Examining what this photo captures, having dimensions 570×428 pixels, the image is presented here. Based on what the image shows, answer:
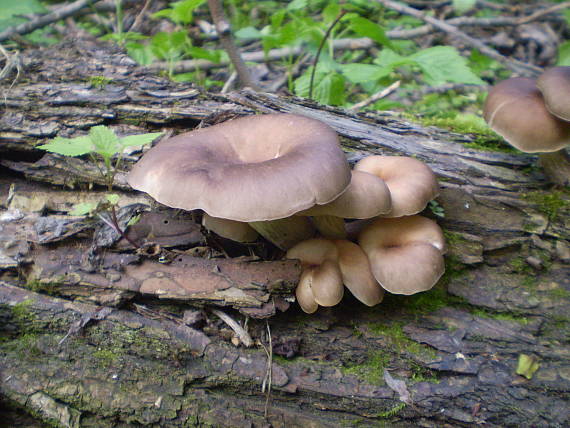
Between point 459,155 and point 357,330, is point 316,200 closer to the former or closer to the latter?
point 357,330

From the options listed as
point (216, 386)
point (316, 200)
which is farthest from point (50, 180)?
point (316, 200)

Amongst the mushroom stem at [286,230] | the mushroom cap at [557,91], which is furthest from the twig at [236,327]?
the mushroom cap at [557,91]

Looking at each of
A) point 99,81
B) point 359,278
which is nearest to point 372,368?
point 359,278

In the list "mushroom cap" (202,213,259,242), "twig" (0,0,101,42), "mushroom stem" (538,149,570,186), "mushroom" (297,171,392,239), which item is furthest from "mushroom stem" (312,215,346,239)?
"twig" (0,0,101,42)

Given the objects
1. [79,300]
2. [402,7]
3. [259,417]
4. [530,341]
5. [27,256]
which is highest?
[402,7]

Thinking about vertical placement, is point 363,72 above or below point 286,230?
above

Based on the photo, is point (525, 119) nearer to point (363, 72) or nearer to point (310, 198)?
point (363, 72)
